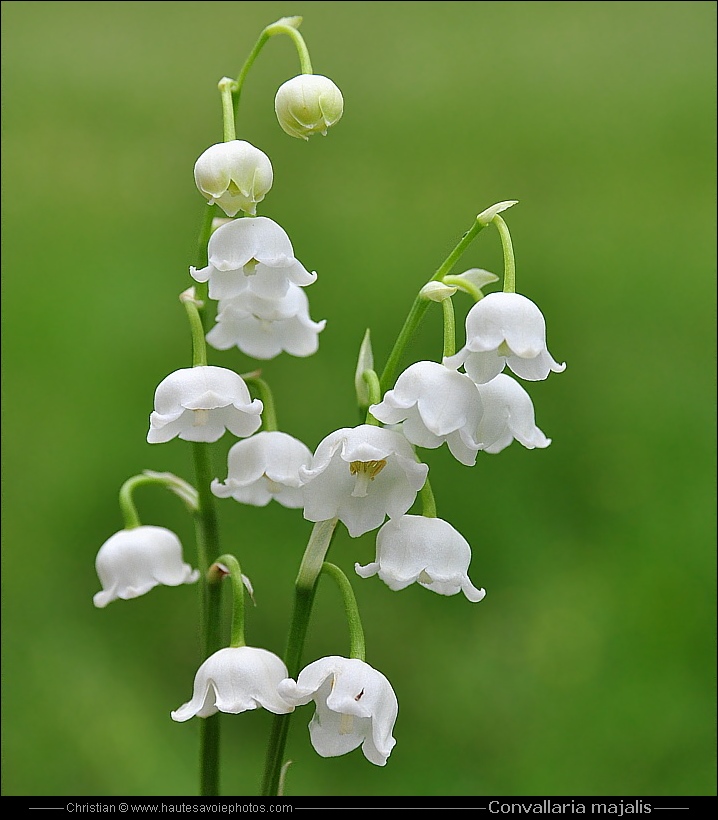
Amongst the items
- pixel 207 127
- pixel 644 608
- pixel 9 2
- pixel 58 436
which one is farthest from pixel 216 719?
pixel 9 2

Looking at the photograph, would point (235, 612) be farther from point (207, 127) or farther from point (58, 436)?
point (207, 127)

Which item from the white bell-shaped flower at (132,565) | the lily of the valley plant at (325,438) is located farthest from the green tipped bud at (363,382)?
the white bell-shaped flower at (132,565)

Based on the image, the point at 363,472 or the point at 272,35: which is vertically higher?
the point at 272,35

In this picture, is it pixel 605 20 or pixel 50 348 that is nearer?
pixel 50 348

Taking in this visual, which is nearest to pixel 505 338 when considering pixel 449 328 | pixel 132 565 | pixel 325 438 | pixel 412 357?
pixel 449 328

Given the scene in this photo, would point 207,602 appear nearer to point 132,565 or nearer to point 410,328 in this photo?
point 132,565
